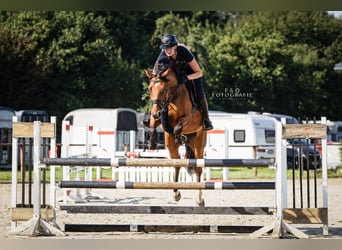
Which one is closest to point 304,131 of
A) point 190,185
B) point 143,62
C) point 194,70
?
point 190,185

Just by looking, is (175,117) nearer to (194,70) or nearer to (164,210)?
(194,70)

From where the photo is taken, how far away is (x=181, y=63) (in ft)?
16.8

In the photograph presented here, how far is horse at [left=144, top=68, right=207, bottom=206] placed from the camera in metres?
4.69

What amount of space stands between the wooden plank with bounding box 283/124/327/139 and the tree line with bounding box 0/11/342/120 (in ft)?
40.1

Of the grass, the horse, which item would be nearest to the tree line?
the grass

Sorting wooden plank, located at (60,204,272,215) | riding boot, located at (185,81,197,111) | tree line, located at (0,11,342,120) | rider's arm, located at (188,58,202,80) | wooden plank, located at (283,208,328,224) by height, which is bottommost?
wooden plank, located at (283,208,328,224)

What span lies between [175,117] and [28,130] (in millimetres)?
1080

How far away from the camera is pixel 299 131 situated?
473cm

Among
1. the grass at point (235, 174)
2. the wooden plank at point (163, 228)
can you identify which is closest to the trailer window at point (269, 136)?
the grass at point (235, 174)

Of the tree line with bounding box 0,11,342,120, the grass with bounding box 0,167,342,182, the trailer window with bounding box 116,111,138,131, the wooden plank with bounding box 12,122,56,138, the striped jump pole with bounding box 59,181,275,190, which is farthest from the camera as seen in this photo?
the tree line with bounding box 0,11,342,120

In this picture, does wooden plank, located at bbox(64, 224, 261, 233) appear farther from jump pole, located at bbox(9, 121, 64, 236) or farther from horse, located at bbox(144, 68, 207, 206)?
horse, located at bbox(144, 68, 207, 206)

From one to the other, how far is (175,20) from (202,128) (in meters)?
17.2

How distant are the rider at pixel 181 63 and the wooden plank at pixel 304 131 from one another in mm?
858

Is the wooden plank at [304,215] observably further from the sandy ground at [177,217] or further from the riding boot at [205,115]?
the riding boot at [205,115]
